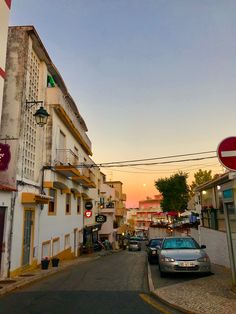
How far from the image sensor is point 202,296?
7.72 m

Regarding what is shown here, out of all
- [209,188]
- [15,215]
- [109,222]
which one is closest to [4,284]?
[15,215]

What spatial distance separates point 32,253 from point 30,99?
24.5ft

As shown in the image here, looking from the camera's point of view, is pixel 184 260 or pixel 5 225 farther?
pixel 5 225

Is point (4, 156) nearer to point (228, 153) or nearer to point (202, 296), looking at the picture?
point (202, 296)

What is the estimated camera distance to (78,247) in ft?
92.8

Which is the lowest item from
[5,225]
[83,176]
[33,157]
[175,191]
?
[5,225]

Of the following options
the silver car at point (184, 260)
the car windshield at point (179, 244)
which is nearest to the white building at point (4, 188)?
the silver car at point (184, 260)

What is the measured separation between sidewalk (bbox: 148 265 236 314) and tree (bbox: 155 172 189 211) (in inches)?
1780

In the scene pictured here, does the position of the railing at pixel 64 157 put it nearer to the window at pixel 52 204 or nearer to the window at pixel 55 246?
the window at pixel 52 204

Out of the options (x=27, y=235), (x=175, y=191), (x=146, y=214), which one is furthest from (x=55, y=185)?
(x=146, y=214)

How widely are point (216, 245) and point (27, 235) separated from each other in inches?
368

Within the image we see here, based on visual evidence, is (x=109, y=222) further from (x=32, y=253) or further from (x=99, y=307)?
(x=99, y=307)

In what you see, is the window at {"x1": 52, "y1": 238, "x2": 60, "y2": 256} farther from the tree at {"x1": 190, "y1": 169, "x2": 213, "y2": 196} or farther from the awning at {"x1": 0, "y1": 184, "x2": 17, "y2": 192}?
the tree at {"x1": 190, "y1": 169, "x2": 213, "y2": 196}

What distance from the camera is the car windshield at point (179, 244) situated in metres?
12.2
